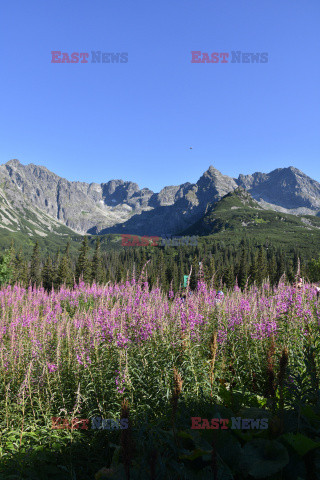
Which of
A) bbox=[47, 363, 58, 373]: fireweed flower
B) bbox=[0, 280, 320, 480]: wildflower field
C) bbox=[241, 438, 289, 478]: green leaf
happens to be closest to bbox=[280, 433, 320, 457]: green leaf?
bbox=[0, 280, 320, 480]: wildflower field

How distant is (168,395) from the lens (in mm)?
4230

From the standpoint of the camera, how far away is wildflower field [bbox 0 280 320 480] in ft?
6.75

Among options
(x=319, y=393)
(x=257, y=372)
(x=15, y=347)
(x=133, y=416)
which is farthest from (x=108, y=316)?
(x=319, y=393)

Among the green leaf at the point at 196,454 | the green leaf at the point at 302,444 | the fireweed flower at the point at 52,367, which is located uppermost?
the green leaf at the point at 302,444

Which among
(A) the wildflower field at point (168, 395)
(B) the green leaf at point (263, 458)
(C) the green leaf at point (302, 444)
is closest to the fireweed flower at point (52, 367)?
(A) the wildflower field at point (168, 395)

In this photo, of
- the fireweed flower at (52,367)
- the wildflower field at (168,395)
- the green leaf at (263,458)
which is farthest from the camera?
the fireweed flower at (52,367)

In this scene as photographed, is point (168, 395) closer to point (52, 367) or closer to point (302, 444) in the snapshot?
point (52, 367)

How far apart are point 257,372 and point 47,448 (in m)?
3.80

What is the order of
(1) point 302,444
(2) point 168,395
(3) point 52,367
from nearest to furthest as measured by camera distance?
(1) point 302,444 < (2) point 168,395 < (3) point 52,367

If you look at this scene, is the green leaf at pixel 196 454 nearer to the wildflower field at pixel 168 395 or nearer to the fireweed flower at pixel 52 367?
the wildflower field at pixel 168 395

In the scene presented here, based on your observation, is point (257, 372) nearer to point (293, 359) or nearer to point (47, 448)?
point (293, 359)

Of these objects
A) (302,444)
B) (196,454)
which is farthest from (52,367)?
(302,444)

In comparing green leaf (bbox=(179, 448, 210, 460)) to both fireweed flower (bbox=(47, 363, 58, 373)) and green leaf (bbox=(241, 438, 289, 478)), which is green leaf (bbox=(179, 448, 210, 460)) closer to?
green leaf (bbox=(241, 438, 289, 478))

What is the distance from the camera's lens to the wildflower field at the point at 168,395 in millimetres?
2059
